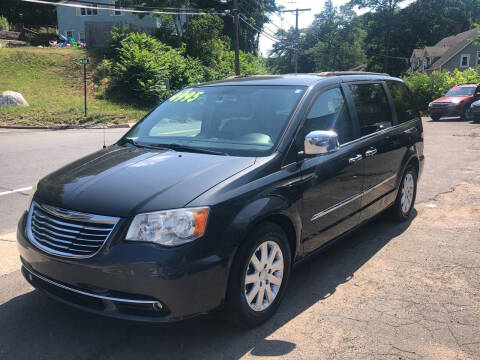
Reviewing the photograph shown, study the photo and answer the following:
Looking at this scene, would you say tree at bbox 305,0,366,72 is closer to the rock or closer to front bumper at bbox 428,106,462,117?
front bumper at bbox 428,106,462,117

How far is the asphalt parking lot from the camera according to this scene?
294 centimetres

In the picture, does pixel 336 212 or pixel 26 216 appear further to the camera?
pixel 336 212

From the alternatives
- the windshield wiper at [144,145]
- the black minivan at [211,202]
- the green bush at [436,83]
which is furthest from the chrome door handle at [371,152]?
the green bush at [436,83]

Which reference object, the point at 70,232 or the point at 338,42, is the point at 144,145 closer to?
the point at 70,232

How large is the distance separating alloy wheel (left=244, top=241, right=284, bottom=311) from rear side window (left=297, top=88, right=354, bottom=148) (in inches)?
35.7

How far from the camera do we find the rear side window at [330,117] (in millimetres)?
3764

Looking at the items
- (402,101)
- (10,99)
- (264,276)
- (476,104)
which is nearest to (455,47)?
(476,104)

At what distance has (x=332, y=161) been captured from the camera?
3865mm

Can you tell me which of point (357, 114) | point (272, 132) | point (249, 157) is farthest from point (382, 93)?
point (249, 157)

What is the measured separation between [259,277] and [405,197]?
318cm

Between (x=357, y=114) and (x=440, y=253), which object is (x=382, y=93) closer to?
(x=357, y=114)

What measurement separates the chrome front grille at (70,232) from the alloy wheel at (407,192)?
12.9 ft

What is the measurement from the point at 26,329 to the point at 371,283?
2752 millimetres

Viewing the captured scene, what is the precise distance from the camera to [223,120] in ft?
13.0
